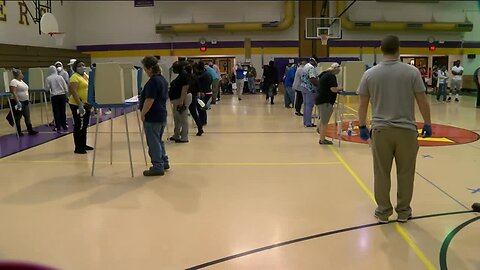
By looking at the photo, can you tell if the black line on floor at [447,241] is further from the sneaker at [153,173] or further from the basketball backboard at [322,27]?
the basketball backboard at [322,27]

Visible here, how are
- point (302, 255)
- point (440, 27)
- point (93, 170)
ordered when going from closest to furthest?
point (302, 255)
point (93, 170)
point (440, 27)

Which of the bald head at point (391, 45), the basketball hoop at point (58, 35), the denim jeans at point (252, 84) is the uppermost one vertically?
the basketball hoop at point (58, 35)

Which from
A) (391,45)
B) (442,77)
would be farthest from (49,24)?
(442,77)

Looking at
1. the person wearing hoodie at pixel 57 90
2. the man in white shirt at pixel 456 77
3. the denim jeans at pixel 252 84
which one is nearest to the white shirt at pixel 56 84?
the person wearing hoodie at pixel 57 90

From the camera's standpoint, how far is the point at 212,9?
Result: 23.0 m

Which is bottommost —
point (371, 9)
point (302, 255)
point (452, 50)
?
point (302, 255)

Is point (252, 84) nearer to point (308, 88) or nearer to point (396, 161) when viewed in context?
point (308, 88)

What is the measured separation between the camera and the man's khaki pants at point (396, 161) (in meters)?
3.75

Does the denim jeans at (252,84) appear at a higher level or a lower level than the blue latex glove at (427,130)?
higher

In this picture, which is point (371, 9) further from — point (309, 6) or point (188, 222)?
point (188, 222)

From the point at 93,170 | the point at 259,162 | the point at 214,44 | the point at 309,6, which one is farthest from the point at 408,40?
the point at 93,170

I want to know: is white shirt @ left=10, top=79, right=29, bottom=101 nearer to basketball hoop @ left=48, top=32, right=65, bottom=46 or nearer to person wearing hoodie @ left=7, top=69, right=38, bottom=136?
person wearing hoodie @ left=7, top=69, right=38, bottom=136

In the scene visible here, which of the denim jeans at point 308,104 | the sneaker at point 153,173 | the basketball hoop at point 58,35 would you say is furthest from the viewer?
the basketball hoop at point 58,35

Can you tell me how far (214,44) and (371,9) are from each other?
8408mm
